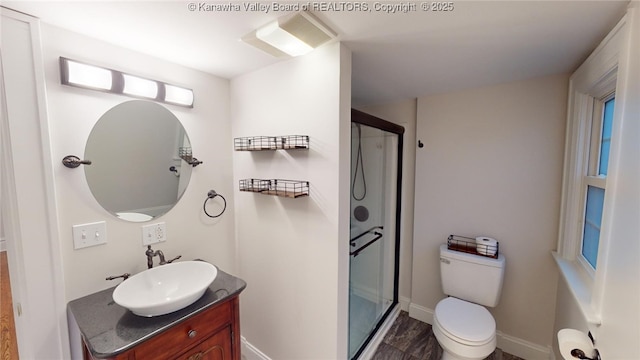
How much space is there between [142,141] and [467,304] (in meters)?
2.52

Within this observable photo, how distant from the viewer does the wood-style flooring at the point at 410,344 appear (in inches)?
76.3

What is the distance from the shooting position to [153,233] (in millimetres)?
1498

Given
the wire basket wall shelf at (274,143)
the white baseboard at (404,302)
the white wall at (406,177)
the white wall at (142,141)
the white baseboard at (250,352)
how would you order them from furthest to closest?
1. the white baseboard at (404,302)
2. the white wall at (406,177)
3. the white baseboard at (250,352)
4. the wire basket wall shelf at (274,143)
5. the white wall at (142,141)

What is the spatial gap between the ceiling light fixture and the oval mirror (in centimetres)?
78

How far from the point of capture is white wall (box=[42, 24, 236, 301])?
117 centimetres

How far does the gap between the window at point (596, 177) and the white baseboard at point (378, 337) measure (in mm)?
1514

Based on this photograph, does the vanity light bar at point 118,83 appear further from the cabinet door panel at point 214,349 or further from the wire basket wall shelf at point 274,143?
the cabinet door panel at point 214,349

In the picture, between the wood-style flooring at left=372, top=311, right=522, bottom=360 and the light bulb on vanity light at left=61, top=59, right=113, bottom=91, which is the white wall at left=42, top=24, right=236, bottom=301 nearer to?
the light bulb on vanity light at left=61, top=59, right=113, bottom=91

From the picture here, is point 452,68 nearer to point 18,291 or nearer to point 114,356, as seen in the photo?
point 114,356

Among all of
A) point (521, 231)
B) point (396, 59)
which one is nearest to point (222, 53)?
point (396, 59)

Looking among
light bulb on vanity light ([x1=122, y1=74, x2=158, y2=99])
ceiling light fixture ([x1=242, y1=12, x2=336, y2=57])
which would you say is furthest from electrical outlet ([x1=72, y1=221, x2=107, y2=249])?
ceiling light fixture ([x1=242, y1=12, x2=336, y2=57])

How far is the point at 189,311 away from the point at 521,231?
2.30 m

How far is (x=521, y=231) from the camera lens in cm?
186

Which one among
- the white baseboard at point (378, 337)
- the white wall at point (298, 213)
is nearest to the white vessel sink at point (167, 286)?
the white wall at point (298, 213)
